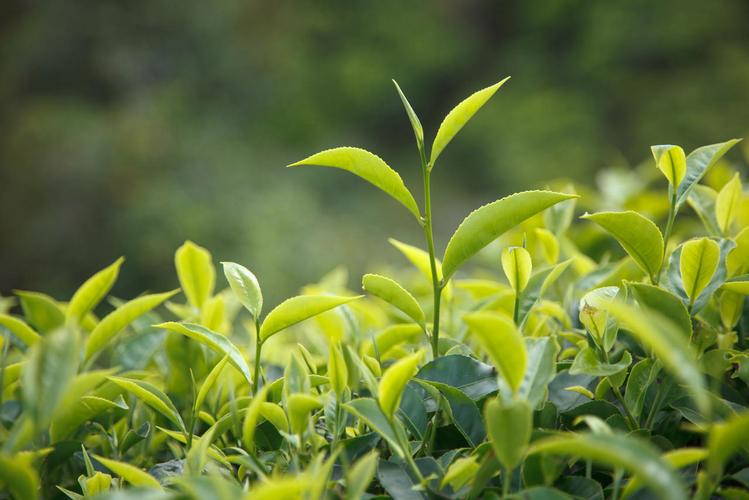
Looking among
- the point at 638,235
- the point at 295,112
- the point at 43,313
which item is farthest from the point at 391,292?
the point at 295,112

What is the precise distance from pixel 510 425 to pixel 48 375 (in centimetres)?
24

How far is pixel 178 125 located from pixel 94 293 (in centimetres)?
426

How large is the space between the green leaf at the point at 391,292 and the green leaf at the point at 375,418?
0.30 ft

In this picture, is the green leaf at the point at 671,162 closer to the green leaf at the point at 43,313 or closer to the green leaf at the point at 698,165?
the green leaf at the point at 698,165

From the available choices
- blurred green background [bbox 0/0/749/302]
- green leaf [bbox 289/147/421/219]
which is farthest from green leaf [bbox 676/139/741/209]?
blurred green background [bbox 0/0/749/302]

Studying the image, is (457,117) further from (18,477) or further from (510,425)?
(18,477)

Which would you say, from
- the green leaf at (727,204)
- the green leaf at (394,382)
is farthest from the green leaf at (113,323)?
the green leaf at (727,204)

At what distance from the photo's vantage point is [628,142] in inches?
199

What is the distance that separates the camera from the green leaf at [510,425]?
1.16ft

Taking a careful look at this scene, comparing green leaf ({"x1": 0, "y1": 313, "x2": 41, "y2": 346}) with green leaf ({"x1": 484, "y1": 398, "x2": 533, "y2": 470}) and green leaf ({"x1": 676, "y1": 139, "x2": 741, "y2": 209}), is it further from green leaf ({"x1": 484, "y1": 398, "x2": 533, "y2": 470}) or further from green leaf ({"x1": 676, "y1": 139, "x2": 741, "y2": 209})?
green leaf ({"x1": 676, "y1": 139, "x2": 741, "y2": 209})

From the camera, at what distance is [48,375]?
338 millimetres

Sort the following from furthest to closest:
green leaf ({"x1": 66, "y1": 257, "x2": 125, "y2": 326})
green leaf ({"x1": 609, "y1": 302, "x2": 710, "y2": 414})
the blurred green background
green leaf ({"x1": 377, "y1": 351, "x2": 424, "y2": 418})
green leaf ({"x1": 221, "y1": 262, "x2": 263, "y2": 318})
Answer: the blurred green background, green leaf ({"x1": 66, "y1": 257, "x2": 125, "y2": 326}), green leaf ({"x1": 221, "y1": 262, "x2": 263, "y2": 318}), green leaf ({"x1": 377, "y1": 351, "x2": 424, "y2": 418}), green leaf ({"x1": 609, "y1": 302, "x2": 710, "y2": 414})

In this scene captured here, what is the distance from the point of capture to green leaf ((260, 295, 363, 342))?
1.52ft

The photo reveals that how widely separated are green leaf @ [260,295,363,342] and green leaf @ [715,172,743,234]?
0.35m
